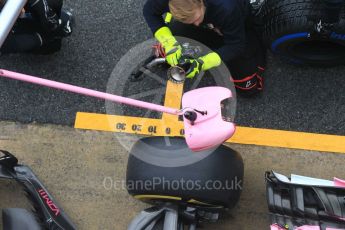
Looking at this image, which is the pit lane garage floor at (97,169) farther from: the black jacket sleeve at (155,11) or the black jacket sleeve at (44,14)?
the black jacket sleeve at (155,11)

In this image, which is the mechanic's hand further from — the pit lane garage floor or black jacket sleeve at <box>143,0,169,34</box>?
the pit lane garage floor

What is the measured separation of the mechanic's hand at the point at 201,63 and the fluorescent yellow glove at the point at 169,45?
74mm

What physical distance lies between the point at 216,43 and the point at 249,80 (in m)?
0.34

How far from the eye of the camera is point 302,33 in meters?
3.00

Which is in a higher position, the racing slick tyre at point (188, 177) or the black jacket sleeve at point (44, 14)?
the black jacket sleeve at point (44, 14)

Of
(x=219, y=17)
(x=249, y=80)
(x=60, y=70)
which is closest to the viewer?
(x=219, y=17)

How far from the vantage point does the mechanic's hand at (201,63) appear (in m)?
2.89

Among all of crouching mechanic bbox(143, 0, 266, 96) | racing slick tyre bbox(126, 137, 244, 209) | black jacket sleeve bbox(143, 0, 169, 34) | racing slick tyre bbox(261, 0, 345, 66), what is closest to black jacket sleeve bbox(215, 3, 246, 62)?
crouching mechanic bbox(143, 0, 266, 96)

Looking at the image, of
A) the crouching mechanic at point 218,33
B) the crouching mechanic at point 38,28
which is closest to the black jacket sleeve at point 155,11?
the crouching mechanic at point 218,33

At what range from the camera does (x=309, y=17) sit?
2898mm

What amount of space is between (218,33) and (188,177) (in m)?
1.04

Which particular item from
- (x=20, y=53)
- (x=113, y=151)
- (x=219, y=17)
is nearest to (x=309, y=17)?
(x=219, y=17)

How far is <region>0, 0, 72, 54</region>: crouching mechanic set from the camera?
10.4 feet

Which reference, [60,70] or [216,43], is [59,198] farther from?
[216,43]
